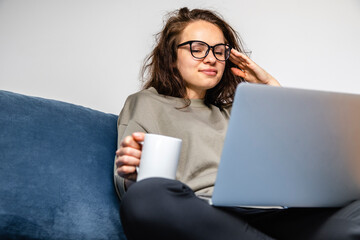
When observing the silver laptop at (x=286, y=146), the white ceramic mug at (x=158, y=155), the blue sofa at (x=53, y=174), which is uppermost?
the silver laptop at (x=286, y=146)

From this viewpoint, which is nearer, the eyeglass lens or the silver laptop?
the silver laptop

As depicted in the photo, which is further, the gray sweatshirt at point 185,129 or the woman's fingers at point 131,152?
the gray sweatshirt at point 185,129

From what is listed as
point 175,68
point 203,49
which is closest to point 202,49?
point 203,49

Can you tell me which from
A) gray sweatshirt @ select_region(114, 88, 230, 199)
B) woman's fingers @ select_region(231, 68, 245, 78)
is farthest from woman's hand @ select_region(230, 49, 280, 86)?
gray sweatshirt @ select_region(114, 88, 230, 199)

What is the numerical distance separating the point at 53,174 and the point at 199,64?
659 millimetres

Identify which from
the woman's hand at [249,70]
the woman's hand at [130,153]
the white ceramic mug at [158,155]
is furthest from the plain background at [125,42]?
the white ceramic mug at [158,155]

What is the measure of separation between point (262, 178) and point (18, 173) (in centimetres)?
64

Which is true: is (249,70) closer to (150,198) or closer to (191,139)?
(191,139)

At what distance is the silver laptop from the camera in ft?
2.16

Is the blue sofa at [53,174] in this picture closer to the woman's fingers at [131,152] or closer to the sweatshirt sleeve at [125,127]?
the sweatshirt sleeve at [125,127]

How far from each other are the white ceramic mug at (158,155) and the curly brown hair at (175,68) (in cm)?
62

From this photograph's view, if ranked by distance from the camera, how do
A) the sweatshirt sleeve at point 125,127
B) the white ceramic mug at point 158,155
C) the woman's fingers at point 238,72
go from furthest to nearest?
1. the woman's fingers at point 238,72
2. the sweatshirt sleeve at point 125,127
3. the white ceramic mug at point 158,155

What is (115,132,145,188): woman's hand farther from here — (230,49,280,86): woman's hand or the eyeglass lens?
(230,49,280,86): woman's hand

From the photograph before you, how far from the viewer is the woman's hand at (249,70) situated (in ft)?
4.87
